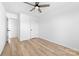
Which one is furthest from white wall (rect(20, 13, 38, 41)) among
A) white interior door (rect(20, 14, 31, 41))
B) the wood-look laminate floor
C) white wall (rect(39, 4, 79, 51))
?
white wall (rect(39, 4, 79, 51))

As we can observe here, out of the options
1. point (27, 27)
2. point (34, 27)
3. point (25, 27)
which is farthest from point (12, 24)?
point (34, 27)

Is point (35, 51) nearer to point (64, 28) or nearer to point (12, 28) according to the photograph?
point (64, 28)

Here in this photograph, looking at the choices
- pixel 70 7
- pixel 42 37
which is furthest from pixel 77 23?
pixel 42 37

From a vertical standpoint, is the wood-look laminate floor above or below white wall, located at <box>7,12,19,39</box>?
below

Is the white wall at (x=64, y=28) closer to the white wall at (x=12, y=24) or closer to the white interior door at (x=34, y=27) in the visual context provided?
the white interior door at (x=34, y=27)

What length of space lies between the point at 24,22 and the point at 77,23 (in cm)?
287

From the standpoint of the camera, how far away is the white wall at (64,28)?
8.73 ft

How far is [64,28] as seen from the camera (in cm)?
313

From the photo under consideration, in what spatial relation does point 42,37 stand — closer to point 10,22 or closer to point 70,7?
point 10,22

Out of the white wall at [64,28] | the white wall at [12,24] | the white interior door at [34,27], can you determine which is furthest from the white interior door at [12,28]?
the white wall at [64,28]

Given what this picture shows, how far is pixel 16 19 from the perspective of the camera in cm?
392

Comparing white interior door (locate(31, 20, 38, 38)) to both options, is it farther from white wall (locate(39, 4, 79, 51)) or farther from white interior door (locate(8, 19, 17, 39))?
white interior door (locate(8, 19, 17, 39))

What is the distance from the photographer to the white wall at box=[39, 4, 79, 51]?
2.66 meters

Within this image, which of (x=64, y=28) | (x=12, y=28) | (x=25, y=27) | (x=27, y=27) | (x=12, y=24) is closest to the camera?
(x=64, y=28)
